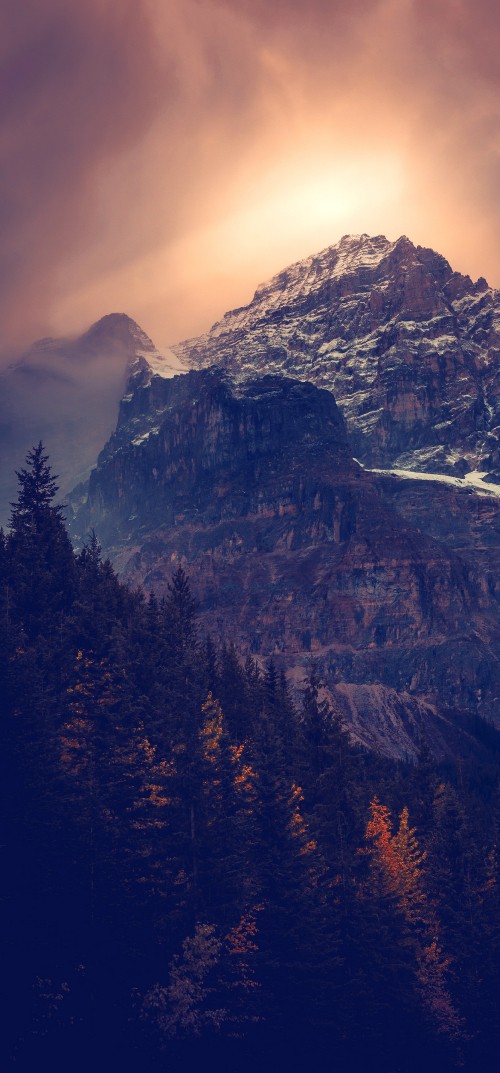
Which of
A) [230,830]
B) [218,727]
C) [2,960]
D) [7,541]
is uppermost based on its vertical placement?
[7,541]

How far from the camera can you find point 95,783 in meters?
73.8

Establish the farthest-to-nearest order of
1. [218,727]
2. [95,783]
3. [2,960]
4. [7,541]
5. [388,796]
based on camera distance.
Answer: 1. [388,796]
2. [7,541]
3. [218,727]
4. [95,783]
5. [2,960]

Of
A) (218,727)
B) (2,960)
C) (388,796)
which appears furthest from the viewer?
(388,796)

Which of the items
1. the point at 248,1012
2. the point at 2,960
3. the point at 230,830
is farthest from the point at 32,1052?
the point at 230,830

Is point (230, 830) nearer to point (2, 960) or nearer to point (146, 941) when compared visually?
point (146, 941)

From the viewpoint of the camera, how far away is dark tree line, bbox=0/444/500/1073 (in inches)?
2685

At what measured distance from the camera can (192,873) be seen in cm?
7938

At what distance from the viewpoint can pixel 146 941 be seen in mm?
71375

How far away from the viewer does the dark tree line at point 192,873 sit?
68188 millimetres

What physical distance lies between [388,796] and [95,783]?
43.9 metres

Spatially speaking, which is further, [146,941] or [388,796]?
[388,796]

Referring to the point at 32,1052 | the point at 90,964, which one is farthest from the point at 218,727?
the point at 32,1052

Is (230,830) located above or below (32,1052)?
above

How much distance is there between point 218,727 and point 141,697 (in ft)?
26.8
